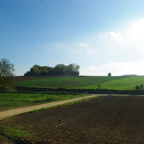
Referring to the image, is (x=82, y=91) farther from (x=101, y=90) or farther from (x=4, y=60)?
(x=4, y=60)

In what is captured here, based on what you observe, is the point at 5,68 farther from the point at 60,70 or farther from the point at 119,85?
the point at 60,70

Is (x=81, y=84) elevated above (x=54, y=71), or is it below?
below

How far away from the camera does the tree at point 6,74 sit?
39841 mm

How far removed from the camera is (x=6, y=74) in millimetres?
40531

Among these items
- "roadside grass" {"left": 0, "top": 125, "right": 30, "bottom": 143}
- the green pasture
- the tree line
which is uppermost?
the tree line

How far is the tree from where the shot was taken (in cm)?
3984

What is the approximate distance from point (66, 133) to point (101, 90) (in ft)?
141

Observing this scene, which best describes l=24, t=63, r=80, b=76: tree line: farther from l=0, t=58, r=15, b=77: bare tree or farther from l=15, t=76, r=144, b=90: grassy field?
l=0, t=58, r=15, b=77: bare tree

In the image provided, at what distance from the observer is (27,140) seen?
6379 millimetres

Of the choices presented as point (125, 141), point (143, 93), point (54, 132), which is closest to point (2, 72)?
point (54, 132)

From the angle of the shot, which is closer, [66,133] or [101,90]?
[66,133]

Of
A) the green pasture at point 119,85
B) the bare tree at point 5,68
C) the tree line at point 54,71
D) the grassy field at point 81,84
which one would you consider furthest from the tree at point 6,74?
the tree line at point 54,71

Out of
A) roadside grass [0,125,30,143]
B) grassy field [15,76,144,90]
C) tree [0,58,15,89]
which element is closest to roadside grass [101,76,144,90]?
grassy field [15,76,144,90]

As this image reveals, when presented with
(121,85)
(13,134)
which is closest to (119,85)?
(121,85)
